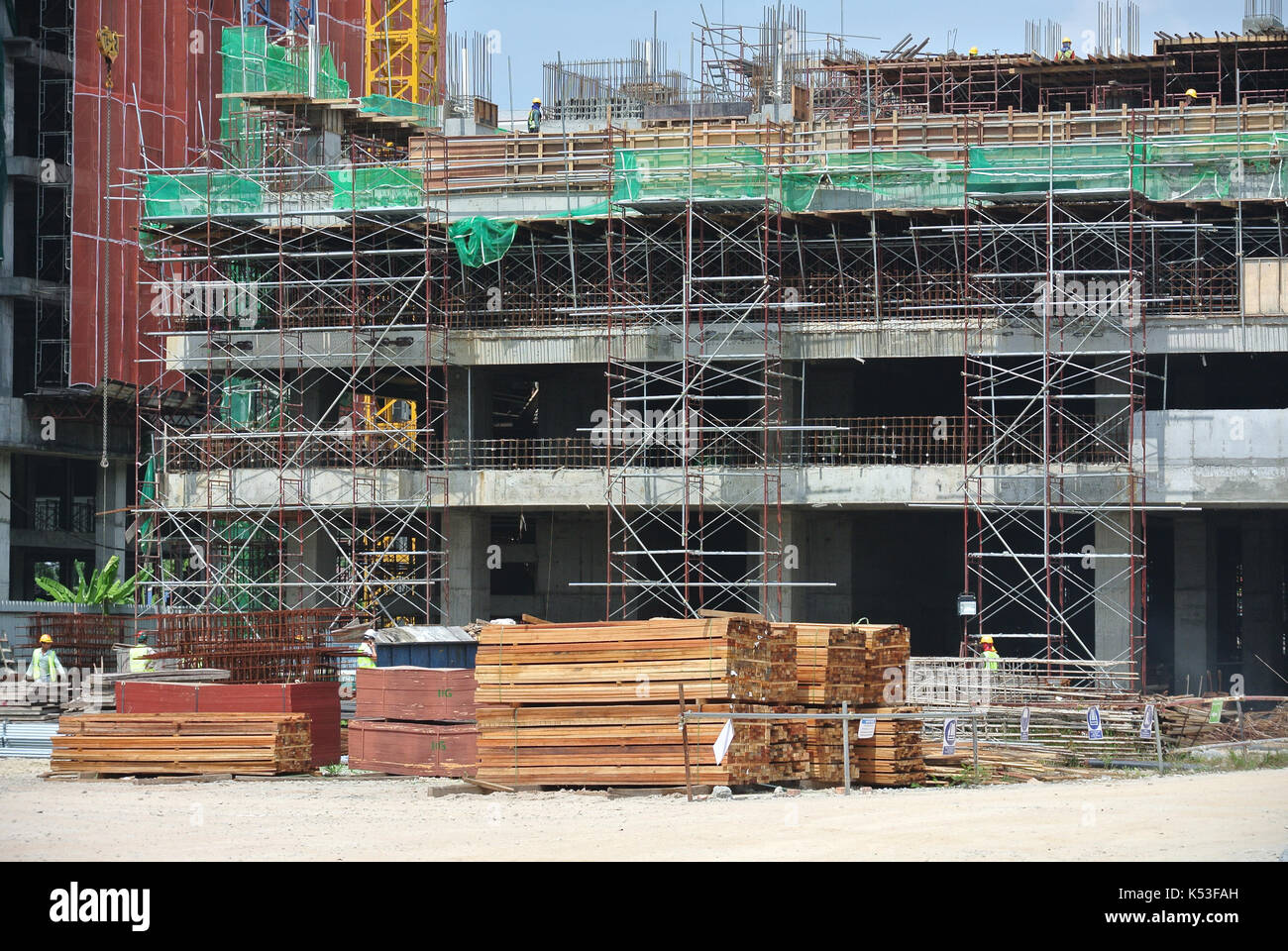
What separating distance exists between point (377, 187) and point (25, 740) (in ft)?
49.5

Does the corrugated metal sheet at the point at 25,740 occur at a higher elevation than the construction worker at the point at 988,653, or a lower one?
lower

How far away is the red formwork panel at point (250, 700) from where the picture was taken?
76.1 feet

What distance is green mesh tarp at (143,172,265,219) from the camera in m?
38.5

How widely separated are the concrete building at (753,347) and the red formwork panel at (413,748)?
11340mm

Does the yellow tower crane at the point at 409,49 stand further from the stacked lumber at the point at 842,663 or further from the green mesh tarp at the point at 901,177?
the stacked lumber at the point at 842,663

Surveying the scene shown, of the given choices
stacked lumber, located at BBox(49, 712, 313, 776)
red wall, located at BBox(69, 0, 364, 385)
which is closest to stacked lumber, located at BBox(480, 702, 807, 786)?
stacked lumber, located at BBox(49, 712, 313, 776)

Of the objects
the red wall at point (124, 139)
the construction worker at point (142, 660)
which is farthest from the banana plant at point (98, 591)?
the construction worker at point (142, 660)

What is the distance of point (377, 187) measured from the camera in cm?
3738

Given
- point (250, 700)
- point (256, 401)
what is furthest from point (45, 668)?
point (256, 401)

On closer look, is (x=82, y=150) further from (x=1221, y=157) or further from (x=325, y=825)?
(x=325, y=825)

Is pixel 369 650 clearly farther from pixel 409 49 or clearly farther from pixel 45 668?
pixel 409 49

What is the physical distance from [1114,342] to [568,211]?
1126 cm
